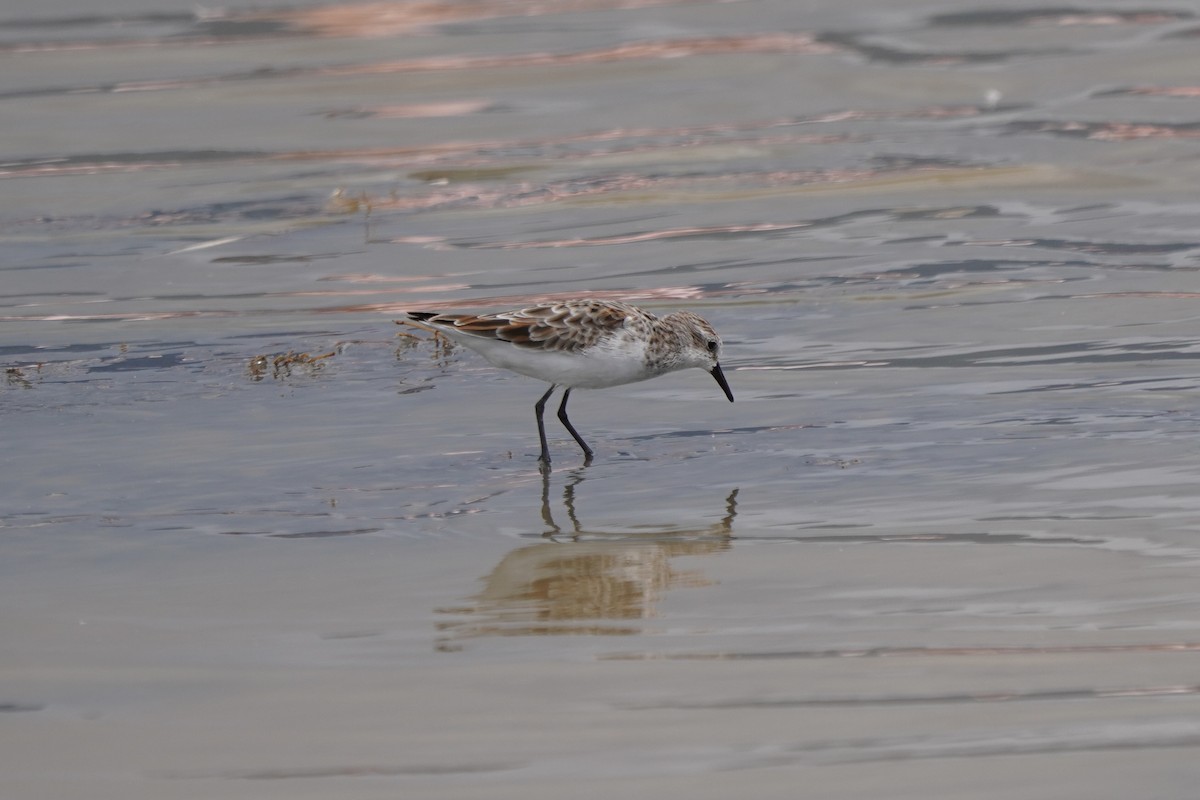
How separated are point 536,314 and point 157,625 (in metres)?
2.71

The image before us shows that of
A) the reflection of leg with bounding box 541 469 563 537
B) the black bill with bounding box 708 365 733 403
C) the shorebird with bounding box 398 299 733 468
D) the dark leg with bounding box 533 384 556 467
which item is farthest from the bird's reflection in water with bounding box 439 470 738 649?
the black bill with bounding box 708 365 733 403

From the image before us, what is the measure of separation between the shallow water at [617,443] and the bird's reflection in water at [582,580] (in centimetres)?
2

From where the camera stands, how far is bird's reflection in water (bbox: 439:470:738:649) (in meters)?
5.75

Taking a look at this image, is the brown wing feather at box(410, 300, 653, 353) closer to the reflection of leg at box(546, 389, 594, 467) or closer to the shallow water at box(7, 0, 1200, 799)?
the reflection of leg at box(546, 389, 594, 467)

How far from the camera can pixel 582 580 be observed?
629 cm

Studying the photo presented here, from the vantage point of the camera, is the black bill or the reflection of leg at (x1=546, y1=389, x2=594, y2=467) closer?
the reflection of leg at (x1=546, y1=389, x2=594, y2=467)

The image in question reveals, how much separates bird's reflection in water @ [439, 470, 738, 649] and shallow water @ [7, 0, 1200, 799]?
1.0 inches

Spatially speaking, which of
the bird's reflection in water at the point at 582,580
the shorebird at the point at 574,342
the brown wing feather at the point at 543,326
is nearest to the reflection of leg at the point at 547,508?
the bird's reflection in water at the point at 582,580

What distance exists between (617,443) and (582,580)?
2.06m

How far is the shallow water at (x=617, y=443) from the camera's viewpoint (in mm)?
4867

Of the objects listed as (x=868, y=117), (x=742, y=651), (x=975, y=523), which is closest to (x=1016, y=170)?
(x=868, y=117)

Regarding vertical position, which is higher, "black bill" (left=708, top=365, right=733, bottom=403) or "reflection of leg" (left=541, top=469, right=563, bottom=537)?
"black bill" (left=708, top=365, right=733, bottom=403)

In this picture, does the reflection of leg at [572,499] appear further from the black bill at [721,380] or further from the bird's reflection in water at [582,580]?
the black bill at [721,380]

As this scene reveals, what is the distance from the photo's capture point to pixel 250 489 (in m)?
7.54
